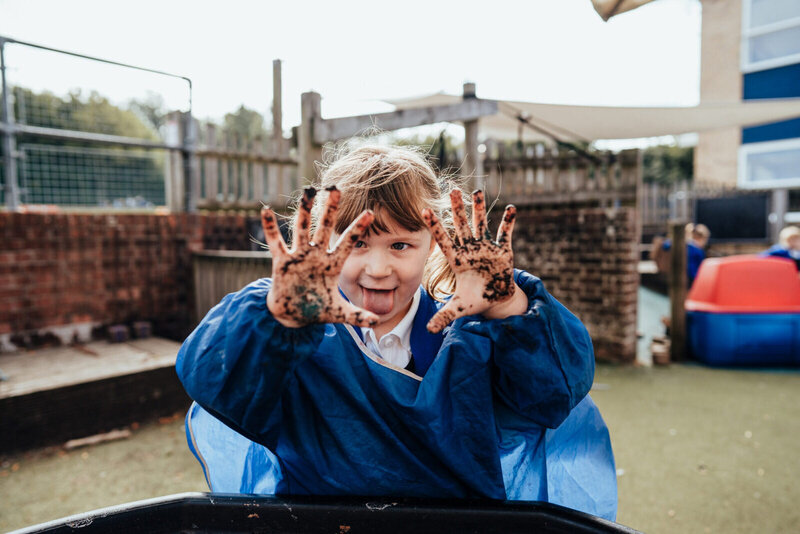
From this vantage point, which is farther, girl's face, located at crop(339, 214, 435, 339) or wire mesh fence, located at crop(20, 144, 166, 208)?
wire mesh fence, located at crop(20, 144, 166, 208)

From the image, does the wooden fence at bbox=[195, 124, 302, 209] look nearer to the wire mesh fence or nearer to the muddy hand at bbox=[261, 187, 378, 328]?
the wire mesh fence

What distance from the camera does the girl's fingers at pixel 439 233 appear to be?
871mm

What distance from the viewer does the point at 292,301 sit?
2.73 ft

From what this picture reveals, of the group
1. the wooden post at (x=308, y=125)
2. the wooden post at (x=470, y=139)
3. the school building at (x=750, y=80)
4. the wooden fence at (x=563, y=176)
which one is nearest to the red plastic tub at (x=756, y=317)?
the wooden fence at (x=563, y=176)

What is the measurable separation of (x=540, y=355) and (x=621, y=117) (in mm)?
6061

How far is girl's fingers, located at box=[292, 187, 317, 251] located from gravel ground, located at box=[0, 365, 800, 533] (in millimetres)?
2125

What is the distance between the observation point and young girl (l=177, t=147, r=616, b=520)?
0.86 m

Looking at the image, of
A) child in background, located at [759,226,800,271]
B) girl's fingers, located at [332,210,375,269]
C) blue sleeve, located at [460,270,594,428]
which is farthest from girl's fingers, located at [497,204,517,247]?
child in background, located at [759,226,800,271]

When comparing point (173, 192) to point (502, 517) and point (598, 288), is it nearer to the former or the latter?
point (598, 288)

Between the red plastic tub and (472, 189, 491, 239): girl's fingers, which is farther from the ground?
(472, 189, 491, 239): girl's fingers

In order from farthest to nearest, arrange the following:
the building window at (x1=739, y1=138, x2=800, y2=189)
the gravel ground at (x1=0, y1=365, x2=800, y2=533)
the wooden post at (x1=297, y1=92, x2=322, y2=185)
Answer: the building window at (x1=739, y1=138, x2=800, y2=189) < the wooden post at (x1=297, y1=92, x2=322, y2=185) < the gravel ground at (x1=0, y1=365, x2=800, y2=533)

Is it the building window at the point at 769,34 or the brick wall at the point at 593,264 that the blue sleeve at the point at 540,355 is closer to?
the brick wall at the point at 593,264

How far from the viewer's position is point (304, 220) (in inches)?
32.2

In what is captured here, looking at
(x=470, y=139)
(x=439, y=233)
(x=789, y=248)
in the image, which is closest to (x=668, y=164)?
(x=789, y=248)
